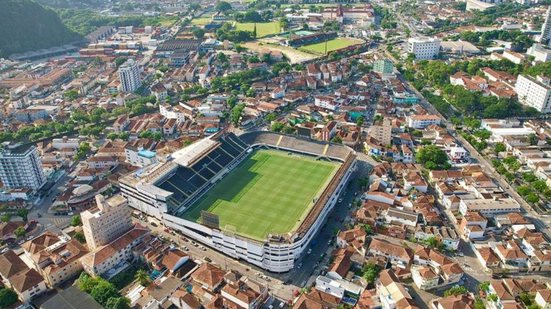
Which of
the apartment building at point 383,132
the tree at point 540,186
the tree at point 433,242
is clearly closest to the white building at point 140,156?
the apartment building at point 383,132

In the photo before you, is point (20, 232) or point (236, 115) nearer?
point (20, 232)

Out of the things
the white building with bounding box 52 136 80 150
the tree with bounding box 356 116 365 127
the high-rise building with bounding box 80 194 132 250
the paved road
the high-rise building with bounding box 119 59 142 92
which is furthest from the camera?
the high-rise building with bounding box 119 59 142 92

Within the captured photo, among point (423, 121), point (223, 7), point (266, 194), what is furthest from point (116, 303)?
point (223, 7)

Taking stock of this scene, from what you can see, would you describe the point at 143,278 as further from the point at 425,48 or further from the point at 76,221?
the point at 425,48

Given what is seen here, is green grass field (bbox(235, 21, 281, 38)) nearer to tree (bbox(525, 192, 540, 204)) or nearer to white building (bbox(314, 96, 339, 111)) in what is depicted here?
white building (bbox(314, 96, 339, 111))

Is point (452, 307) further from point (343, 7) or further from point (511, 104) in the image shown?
point (343, 7)

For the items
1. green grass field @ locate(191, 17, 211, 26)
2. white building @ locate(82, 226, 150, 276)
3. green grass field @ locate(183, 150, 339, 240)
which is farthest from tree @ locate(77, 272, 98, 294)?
green grass field @ locate(191, 17, 211, 26)

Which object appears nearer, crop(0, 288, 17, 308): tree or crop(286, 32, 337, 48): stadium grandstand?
crop(0, 288, 17, 308): tree

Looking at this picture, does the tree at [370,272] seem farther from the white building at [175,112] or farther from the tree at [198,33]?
the tree at [198,33]
